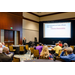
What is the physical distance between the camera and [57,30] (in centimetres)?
1412

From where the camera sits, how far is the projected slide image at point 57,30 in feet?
45.1

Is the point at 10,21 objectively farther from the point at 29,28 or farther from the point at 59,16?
the point at 59,16

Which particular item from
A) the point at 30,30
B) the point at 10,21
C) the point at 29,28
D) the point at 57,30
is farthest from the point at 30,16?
the point at 57,30

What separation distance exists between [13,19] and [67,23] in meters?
7.61

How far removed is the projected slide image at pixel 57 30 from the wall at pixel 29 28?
6.74ft

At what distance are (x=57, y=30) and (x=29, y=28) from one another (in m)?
4.27

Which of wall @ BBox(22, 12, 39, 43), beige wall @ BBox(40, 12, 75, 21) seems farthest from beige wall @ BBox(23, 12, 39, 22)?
beige wall @ BBox(40, 12, 75, 21)

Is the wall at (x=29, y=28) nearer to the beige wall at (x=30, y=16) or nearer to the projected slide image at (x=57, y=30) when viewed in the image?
the beige wall at (x=30, y=16)

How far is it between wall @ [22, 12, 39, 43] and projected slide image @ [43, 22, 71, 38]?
205 centimetres
